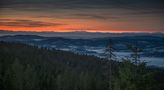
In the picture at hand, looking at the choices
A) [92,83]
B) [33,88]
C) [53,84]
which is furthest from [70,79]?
[33,88]

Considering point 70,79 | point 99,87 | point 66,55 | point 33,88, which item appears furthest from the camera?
point 66,55

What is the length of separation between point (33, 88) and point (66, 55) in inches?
4822

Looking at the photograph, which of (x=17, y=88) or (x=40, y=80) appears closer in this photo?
(x=17, y=88)

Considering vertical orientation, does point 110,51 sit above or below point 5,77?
above

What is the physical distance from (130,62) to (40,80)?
4366 cm

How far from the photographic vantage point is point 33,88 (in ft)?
222

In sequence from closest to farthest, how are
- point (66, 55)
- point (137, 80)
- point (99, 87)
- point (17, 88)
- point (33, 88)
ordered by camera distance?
point (137, 80) < point (17, 88) < point (33, 88) < point (99, 87) < point (66, 55)

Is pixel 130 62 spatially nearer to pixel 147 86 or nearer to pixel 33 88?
pixel 147 86

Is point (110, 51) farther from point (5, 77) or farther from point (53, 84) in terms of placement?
point (53, 84)

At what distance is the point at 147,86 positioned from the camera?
32875mm

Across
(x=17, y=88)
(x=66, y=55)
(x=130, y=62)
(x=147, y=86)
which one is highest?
(x=130, y=62)

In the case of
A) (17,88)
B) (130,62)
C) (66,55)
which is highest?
(130,62)

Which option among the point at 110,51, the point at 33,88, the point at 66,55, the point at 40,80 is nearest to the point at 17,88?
the point at 33,88

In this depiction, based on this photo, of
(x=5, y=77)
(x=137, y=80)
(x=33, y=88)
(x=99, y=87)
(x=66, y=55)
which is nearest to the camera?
(x=137, y=80)
